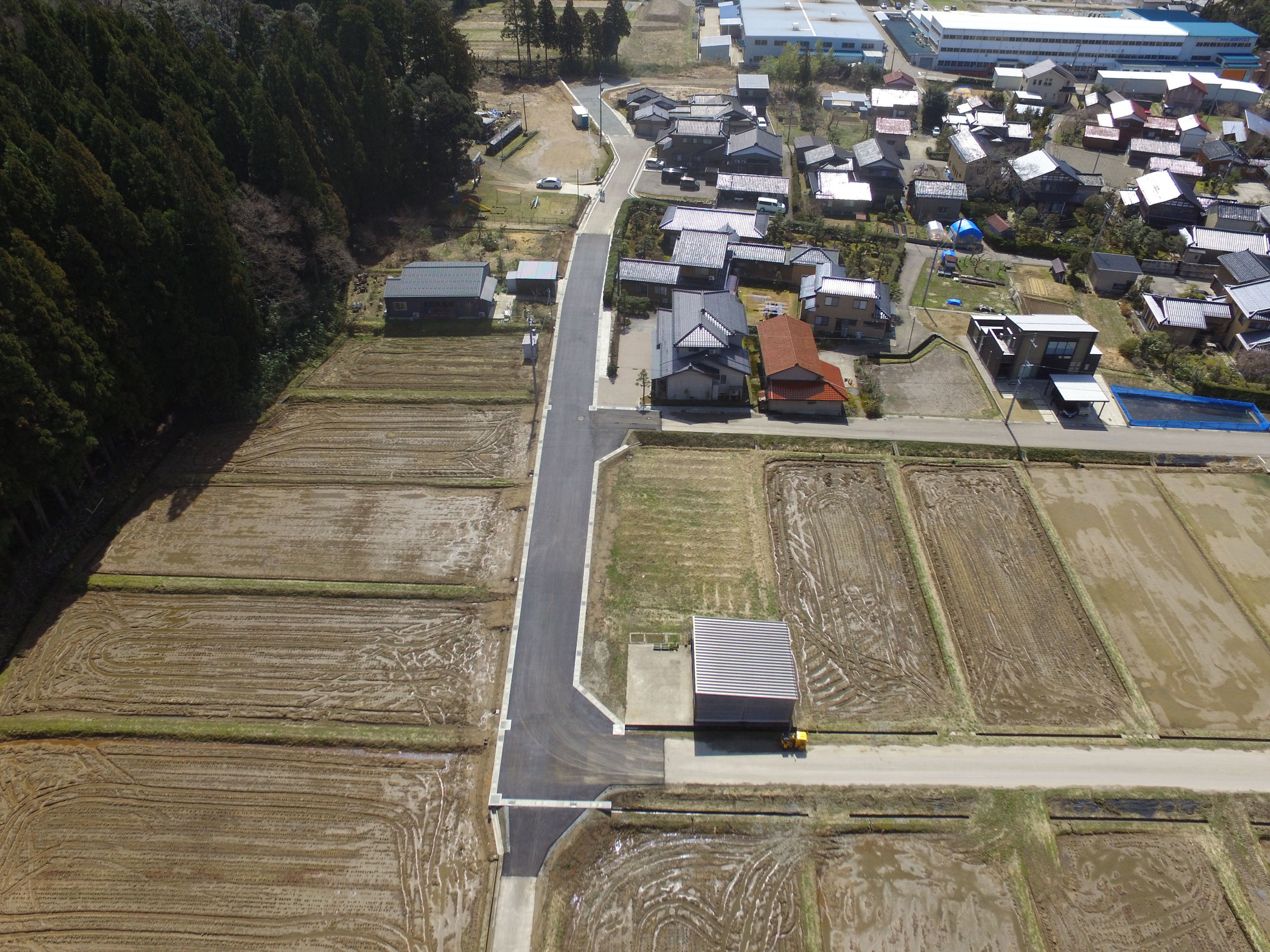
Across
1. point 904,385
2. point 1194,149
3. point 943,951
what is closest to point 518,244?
point 904,385

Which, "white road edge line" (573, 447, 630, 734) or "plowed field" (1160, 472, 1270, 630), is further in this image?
"plowed field" (1160, 472, 1270, 630)

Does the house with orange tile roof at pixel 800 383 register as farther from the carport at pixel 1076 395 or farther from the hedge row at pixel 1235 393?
the hedge row at pixel 1235 393

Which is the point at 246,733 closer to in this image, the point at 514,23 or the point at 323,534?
the point at 323,534

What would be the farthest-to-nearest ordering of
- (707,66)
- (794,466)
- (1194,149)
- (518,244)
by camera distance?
(707,66), (1194,149), (518,244), (794,466)

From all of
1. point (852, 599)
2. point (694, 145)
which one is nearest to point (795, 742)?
point (852, 599)

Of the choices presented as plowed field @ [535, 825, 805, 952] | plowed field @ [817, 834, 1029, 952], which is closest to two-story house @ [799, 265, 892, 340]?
plowed field @ [817, 834, 1029, 952]

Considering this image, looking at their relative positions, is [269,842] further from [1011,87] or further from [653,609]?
[1011,87]

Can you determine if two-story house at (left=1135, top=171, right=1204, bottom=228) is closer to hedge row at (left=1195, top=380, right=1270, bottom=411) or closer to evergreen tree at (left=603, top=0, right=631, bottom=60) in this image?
hedge row at (left=1195, top=380, right=1270, bottom=411)
